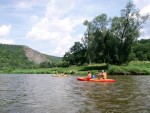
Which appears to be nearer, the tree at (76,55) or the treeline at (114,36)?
the treeline at (114,36)

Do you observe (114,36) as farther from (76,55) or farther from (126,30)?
(76,55)

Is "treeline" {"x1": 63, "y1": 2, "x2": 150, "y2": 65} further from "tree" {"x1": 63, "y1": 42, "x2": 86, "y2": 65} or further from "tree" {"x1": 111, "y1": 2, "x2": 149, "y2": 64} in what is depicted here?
"tree" {"x1": 63, "y1": 42, "x2": 86, "y2": 65}

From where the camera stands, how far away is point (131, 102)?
65.2 feet

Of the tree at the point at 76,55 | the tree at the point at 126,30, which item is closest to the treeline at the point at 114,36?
the tree at the point at 126,30

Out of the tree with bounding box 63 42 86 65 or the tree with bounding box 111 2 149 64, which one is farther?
the tree with bounding box 63 42 86 65

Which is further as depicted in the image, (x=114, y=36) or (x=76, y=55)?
(x=76, y=55)

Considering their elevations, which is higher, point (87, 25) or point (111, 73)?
point (87, 25)

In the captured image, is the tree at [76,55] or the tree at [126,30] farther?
the tree at [76,55]

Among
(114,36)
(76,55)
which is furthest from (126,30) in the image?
(76,55)

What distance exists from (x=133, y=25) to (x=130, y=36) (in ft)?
9.72

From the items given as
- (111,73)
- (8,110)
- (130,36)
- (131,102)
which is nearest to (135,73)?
(111,73)

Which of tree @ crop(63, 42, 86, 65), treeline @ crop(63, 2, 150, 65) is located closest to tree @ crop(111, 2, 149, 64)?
treeline @ crop(63, 2, 150, 65)

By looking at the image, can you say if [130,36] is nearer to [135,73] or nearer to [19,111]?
[135,73]

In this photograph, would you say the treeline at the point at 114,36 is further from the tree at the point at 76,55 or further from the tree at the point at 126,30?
the tree at the point at 76,55
